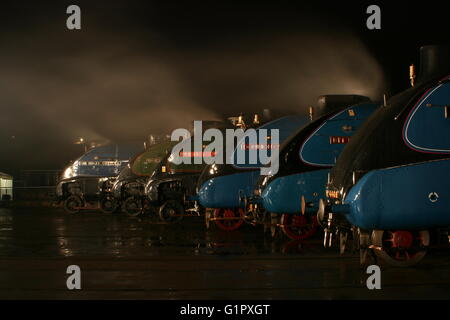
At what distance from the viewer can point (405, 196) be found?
35.7ft

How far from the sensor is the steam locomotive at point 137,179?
27438 mm

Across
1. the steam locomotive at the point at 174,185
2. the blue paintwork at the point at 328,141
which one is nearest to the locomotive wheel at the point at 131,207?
the steam locomotive at the point at 174,185

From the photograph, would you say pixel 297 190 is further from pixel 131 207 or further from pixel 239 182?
pixel 131 207

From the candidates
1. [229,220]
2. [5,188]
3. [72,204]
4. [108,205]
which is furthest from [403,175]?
[5,188]

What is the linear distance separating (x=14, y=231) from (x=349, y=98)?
1008 centimetres

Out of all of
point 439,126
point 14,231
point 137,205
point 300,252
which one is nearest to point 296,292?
point 439,126

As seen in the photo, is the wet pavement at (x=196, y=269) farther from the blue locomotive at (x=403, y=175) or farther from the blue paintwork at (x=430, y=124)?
the blue paintwork at (x=430, y=124)

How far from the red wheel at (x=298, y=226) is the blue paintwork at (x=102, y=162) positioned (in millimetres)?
15318

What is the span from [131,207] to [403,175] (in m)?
18.0

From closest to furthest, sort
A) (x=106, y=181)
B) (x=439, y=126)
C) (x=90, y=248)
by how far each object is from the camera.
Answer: (x=439, y=126) → (x=90, y=248) → (x=106, y=181)

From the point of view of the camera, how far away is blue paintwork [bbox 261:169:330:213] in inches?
627

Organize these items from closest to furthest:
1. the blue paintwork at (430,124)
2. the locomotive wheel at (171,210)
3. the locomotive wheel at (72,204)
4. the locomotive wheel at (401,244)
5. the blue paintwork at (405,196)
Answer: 1. the blue paintwork at (405,196)
2. the blue paintwork at (430,124)
3. the locomotive wheel at (401,244)
4. the locomotive wheel at (171,210)
5. the locomotive wheel at (72,204)
